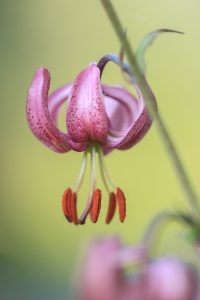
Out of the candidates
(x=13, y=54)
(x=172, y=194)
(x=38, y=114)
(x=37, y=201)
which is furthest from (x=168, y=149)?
(x=13, y=54)

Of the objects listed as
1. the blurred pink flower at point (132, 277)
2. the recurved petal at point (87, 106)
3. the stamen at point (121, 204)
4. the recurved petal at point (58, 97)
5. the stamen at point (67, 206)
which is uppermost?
the recurved petal at point (58, 97)

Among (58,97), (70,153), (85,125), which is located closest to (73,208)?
(85,125)

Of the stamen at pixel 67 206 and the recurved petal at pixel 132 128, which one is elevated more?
the recurved petal at pixel 132 128

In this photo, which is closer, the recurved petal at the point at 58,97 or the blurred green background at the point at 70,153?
the recurved petal at the point at 58,97

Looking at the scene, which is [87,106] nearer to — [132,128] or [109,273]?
[132,128]

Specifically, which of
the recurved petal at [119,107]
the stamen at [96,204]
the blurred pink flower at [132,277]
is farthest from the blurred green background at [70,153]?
the blurred pink flower at [132,277]

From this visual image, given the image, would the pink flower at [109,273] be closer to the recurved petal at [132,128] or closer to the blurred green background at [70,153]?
the recurved petal at [132,128]

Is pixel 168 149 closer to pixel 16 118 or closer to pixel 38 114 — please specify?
pixel 38 114
